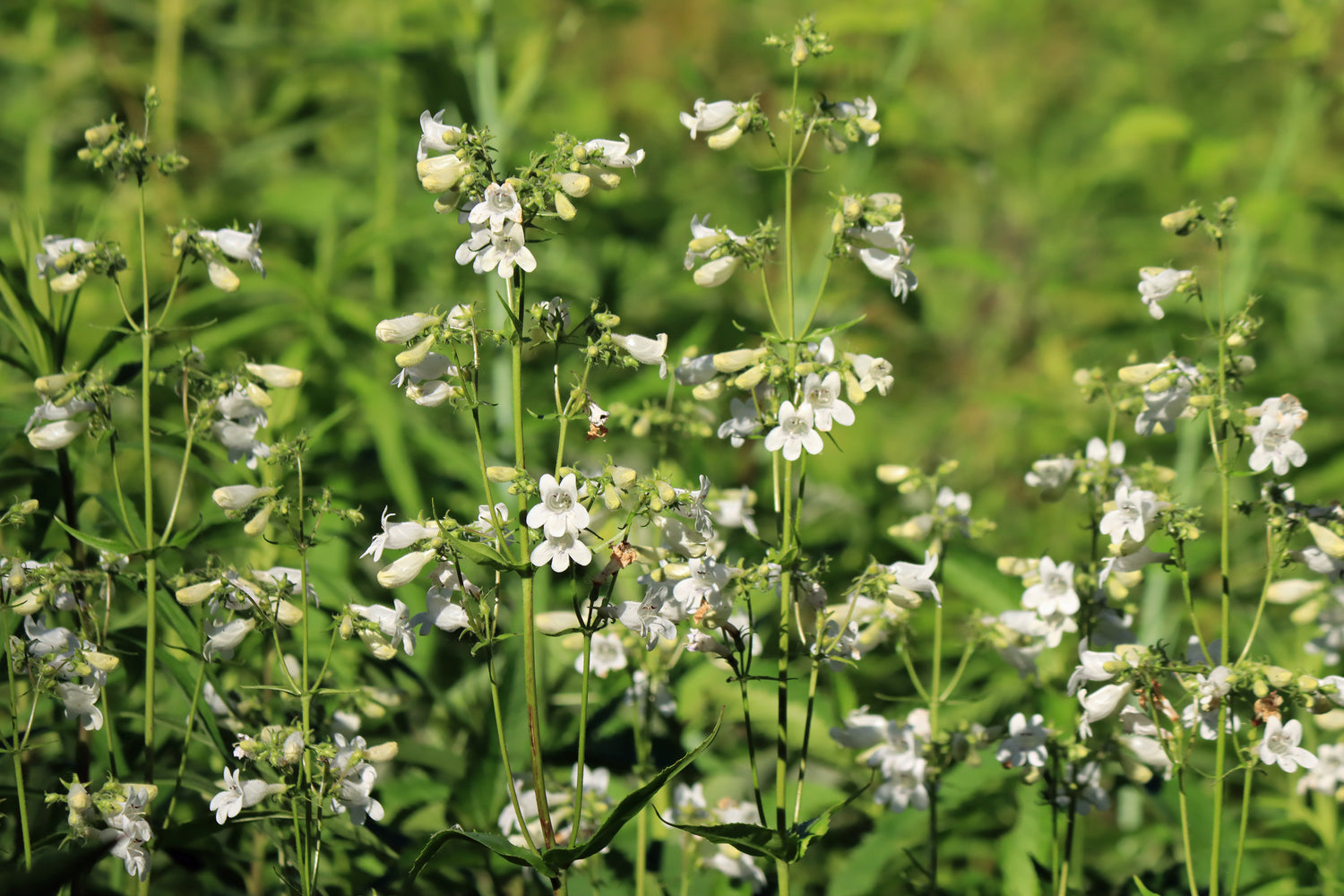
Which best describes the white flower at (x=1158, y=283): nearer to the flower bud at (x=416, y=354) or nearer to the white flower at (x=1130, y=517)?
the white flower at (x=1130, y=517)

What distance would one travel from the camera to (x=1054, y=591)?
8.88ft

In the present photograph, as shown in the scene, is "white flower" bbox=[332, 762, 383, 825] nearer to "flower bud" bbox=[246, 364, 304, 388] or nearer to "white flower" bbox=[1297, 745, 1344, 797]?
"flower bud" bbox=[246, 364, 304, 388]

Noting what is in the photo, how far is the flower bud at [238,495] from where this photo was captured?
90.2 inches

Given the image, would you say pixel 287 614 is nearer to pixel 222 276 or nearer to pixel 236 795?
pixel 236 795

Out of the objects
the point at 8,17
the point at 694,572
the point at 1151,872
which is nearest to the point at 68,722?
the point at 694,572

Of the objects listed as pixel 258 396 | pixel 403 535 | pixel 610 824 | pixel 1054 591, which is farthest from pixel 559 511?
pixel 1054 591

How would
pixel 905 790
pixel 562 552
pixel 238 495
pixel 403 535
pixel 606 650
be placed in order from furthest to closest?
pixel 606 650 → pixel 905 790 → pixel 238 495 → pixel 403 535 → pixel 562 552

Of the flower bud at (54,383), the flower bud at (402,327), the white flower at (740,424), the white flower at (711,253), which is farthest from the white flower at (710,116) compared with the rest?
the flower bud at (54,383)

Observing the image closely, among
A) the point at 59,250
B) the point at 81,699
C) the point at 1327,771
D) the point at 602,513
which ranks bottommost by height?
the point at 1327,771

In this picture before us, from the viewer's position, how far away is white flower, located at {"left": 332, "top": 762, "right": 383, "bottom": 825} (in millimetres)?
2334

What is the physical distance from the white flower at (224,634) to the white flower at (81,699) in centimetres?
24

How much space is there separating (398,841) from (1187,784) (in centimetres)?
259

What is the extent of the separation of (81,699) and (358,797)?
618mm

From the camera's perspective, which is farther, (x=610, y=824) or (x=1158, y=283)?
(x=1158, y=283)
